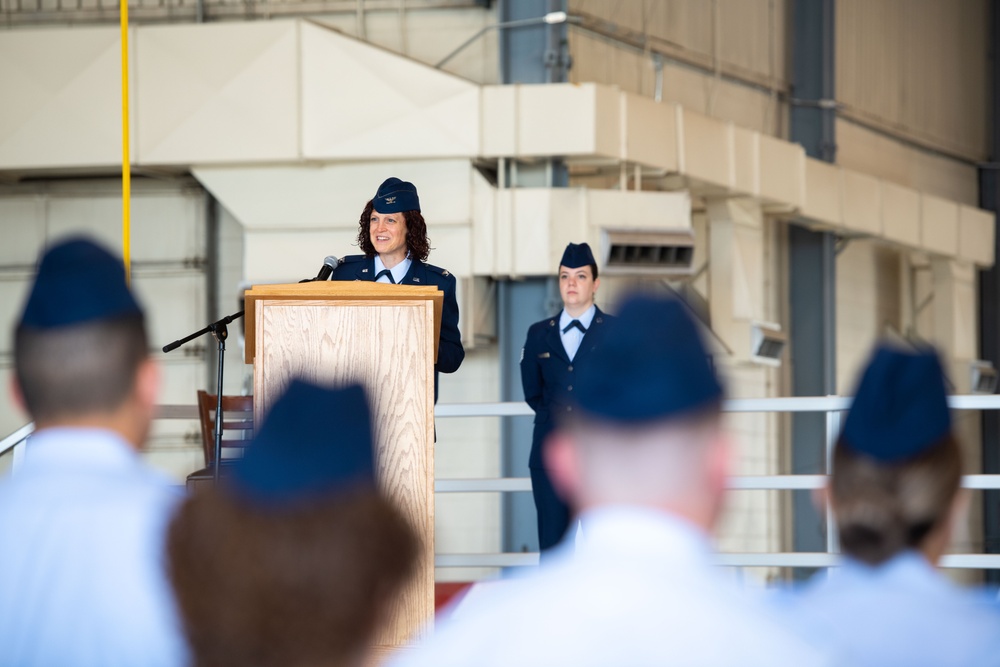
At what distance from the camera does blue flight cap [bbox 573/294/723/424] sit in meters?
1.14

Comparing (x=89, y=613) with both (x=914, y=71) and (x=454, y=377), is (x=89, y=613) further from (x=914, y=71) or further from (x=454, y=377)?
(x=914, y=71)

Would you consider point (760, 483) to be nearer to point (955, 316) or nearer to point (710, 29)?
point (710, 29)

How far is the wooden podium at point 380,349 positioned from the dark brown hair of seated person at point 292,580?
2201 mm

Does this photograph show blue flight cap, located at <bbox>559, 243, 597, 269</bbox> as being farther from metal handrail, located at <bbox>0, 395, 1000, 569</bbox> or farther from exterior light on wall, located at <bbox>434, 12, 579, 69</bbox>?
exterior light on wall, located at <bbox>434, 12, 579, 69</bbox>

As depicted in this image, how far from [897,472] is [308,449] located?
569 millimetres

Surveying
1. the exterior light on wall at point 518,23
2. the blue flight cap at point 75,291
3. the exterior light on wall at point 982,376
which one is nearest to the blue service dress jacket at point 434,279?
the blue flight cap at point 75,291

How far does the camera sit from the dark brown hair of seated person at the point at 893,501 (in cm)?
134

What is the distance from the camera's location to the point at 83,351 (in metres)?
1.41

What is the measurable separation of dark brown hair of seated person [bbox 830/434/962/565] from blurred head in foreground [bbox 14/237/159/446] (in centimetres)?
70

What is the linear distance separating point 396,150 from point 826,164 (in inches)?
154

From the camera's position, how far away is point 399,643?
3215mm

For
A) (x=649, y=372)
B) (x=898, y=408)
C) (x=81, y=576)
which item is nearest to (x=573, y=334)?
(x=898, y=408)

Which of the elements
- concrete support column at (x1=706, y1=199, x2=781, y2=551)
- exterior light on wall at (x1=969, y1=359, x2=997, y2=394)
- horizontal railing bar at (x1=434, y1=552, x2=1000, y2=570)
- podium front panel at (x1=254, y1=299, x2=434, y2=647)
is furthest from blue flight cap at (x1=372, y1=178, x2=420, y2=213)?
exterior light on wall at (x1=969, y1=359, x2=997, y2=394)

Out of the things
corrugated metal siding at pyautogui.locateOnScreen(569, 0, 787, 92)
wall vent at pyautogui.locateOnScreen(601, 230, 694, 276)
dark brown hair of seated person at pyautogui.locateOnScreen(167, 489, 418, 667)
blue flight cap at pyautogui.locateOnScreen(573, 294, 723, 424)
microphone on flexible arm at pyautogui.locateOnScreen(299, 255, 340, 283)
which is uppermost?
corrugated metal siding at pyautogui.locateOnScreen(569, 0, 787, 92)
